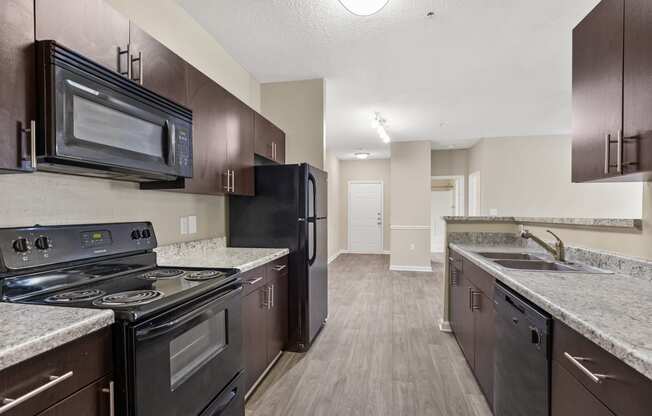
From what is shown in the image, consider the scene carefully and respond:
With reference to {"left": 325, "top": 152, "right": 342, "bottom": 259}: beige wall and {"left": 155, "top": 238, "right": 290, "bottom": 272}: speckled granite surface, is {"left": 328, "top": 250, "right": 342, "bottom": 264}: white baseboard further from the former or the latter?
{"left": 155, "top": 238, "right": 290, "bottom": 272}: speckled granite surface

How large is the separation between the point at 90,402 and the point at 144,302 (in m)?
0.30

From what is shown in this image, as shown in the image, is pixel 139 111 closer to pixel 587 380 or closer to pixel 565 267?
pixel 587 380

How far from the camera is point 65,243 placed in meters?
1.31

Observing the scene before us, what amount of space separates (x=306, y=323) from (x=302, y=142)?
6.04ft

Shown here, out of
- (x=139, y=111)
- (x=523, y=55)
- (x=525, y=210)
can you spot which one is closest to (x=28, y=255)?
(x=139, y=111)

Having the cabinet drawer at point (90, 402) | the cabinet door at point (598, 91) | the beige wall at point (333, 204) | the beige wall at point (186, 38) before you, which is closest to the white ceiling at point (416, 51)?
the beige wall at point (186, 38)

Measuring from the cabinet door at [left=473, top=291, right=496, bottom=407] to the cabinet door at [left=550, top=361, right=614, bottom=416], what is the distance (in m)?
0.62

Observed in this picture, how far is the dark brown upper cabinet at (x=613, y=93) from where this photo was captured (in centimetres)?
107

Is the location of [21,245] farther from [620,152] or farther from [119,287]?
[620,152]

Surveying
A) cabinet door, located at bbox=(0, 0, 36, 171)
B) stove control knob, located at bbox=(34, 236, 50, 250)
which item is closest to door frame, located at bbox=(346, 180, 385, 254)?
stove control knob, located at bbox=(34, 236, 50, 250)

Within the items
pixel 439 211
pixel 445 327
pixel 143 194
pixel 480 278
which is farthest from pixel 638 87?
pixel 439 211

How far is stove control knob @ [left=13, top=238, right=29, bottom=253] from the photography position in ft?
3.76

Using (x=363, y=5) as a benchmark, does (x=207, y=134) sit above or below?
below

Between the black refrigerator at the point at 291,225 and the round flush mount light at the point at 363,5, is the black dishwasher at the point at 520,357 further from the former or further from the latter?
the round flush mount light at the point at 363,5
